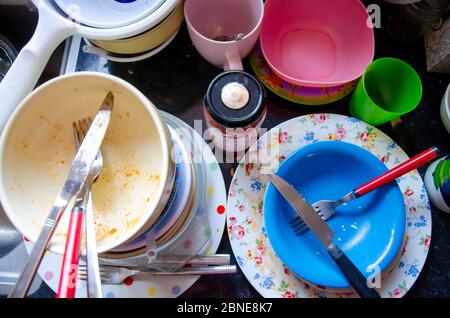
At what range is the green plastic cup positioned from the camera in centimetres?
58

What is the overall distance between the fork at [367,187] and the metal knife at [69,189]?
0.95ft

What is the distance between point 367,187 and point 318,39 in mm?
276

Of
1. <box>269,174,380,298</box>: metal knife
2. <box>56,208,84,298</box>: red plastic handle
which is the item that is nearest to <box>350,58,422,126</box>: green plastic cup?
<box>269,174,380,298</box>: metal knife

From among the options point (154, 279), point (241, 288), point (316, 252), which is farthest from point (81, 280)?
point (316, 252)

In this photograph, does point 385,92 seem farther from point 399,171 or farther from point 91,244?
point 91,244

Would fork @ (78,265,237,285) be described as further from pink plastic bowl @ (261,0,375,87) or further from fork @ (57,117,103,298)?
pink plastic bowl @ (261,0,375,87)

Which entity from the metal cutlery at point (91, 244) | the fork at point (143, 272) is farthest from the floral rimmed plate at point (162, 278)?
the metal cutlery at point (91, 244)

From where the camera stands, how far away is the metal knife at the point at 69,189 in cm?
38

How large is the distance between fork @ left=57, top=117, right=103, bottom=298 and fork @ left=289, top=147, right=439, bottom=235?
0.91ft

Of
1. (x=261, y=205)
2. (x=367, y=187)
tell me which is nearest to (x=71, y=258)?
(x=261, y=205)

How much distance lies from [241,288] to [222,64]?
34 centimetres

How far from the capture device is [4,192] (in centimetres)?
45

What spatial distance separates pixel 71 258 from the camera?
1.30 ft

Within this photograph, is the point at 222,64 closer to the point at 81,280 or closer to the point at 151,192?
the point at 151,192
